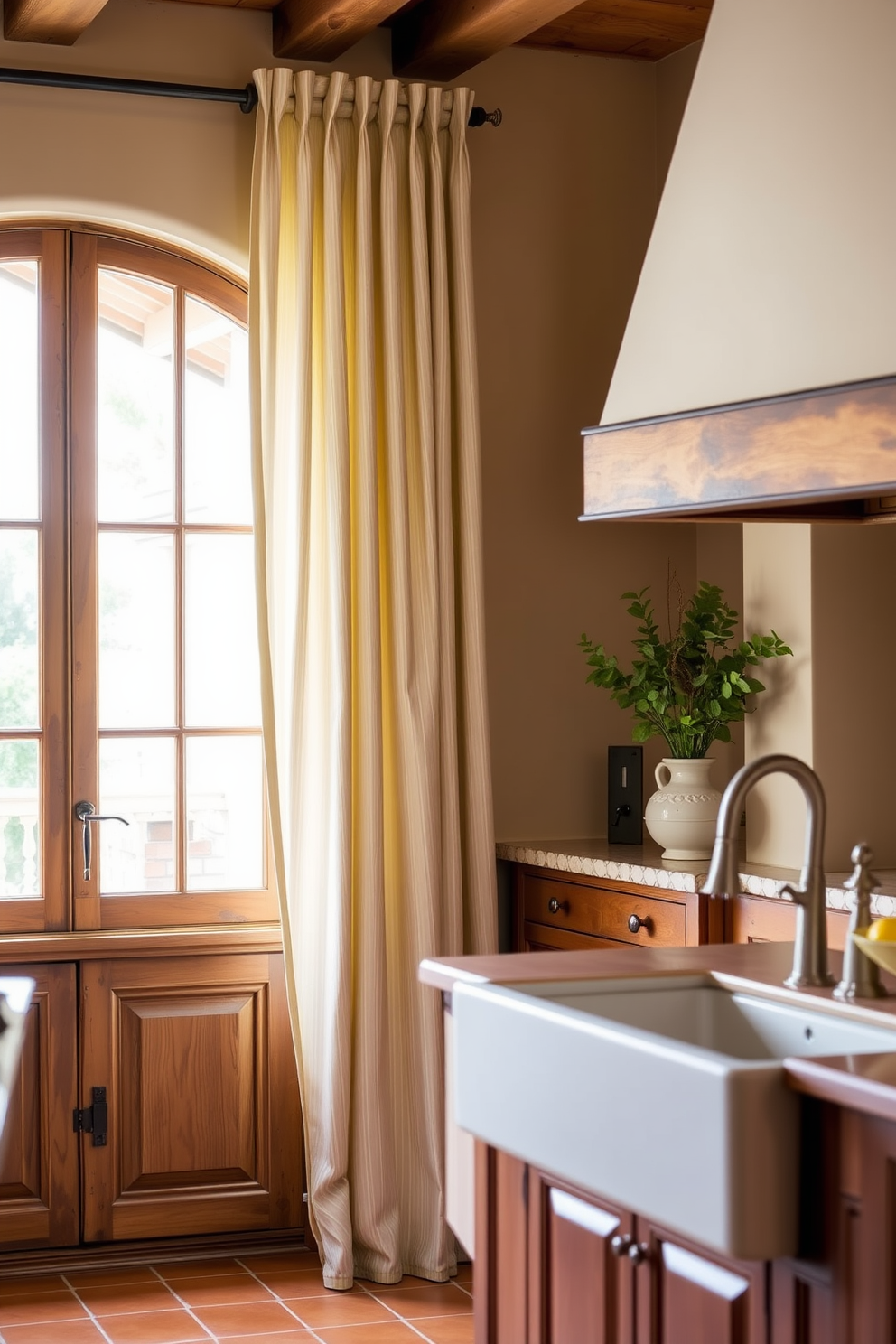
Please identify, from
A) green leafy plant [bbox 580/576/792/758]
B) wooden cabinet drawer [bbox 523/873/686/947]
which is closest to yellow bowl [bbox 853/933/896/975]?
wooden cabinet drawer [bbox 523/873/686/947]

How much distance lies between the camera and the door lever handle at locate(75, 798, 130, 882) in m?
3.76

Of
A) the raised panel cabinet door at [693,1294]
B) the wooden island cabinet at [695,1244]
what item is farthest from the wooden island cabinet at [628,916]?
the raised panel cabinet door at [693,1294]

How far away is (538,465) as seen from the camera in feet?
13.7

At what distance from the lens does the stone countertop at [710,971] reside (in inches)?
83.8

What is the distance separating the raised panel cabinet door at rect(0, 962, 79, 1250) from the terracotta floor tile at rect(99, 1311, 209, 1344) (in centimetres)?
38

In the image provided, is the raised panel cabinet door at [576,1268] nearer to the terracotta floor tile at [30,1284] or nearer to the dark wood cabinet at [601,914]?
the dark wood cabinet at [601,914]

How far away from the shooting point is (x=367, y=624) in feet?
12.3

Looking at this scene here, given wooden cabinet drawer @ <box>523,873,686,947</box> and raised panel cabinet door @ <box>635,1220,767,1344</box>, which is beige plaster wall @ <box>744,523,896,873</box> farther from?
raised panel cabinet door @ <box>635,1220,767,1344</box>

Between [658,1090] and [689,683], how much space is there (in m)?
1.88

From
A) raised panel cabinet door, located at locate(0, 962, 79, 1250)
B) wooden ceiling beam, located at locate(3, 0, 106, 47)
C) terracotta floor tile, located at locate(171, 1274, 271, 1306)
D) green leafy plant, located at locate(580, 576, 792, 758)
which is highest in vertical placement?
wooden ceiling beam, located at locate(3, 0, 106, 47)

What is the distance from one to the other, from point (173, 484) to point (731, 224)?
1717 mm

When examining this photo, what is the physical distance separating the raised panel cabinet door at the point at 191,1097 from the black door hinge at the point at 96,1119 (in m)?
0.01

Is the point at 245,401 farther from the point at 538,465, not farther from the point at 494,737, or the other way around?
the point at 494,737

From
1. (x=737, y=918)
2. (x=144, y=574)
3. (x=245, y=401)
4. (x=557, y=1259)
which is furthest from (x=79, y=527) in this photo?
(x=557, y=1259)
